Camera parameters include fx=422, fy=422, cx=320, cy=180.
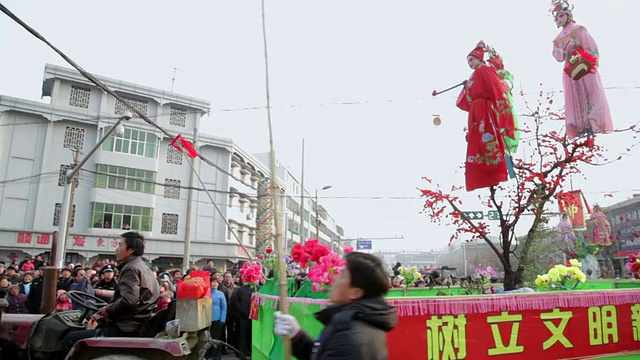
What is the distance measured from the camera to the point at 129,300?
3.59 m

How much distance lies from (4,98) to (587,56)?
94.8ft

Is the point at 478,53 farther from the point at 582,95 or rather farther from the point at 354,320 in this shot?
the point at 354,320

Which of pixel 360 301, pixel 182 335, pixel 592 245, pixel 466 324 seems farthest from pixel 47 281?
pixel 592 245

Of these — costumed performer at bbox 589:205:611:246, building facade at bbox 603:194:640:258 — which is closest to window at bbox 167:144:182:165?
costumed performer at bbox 589:205:611:246

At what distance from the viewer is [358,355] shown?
179 cm

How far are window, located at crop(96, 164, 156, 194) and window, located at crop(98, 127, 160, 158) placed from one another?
3.82 feet

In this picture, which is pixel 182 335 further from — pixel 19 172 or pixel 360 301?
pixel 19 172

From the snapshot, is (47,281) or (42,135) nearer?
(47,281)

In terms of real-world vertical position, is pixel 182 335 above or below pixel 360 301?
below

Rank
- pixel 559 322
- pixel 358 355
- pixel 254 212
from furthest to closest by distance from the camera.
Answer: pixel 254 212, pixel 559 322, pixel 358 355

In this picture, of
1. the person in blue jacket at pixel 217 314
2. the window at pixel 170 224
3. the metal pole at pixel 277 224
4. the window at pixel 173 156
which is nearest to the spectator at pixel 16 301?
the person in blue jacket at pixel 217 314

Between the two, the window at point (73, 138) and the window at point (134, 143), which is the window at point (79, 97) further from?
the window at point (134, 143)

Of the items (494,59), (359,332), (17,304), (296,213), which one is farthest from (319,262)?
(296,213)

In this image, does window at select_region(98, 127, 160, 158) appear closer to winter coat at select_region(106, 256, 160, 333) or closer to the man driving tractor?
the man driving tractor
